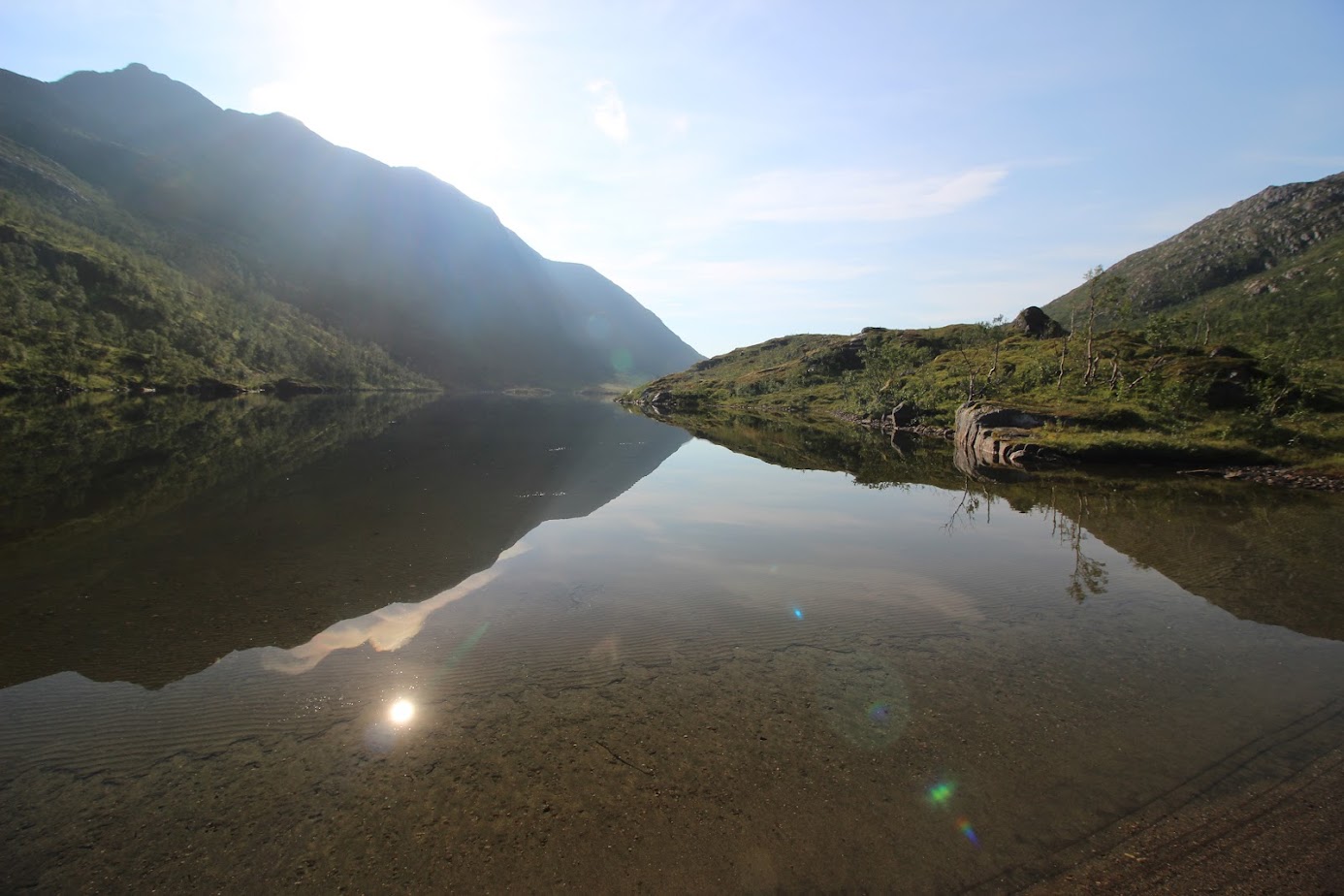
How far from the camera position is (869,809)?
8.78 meters

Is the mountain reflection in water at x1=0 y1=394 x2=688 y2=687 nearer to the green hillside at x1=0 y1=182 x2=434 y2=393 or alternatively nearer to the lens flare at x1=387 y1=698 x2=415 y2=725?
the lens flare at x1=387 y1=698 x2=415 y2=725

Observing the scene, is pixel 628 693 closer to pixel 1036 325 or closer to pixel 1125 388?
pixel 1125 388

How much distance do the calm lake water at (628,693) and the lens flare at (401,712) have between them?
0.05 m

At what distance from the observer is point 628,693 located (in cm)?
1234

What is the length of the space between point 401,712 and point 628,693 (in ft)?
14.9

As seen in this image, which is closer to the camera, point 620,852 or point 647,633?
point 620,852

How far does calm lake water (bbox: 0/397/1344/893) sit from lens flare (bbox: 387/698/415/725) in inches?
1.8

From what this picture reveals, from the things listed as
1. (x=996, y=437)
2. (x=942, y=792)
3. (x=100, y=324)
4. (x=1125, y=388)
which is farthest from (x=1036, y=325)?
(x=100, y=324)

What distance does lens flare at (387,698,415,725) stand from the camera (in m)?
11.2

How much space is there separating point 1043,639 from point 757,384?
161739mm

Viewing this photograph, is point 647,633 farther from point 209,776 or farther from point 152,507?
point 152,507

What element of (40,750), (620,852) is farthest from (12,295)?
(620,852)

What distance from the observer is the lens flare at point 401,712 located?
1117 cm

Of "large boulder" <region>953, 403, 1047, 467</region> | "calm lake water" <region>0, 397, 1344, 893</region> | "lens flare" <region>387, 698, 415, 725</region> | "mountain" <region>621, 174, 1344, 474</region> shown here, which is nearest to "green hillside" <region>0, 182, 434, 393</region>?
"mountain" <region>621, 174, 1344, 474</region>
